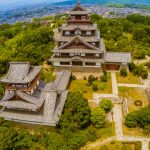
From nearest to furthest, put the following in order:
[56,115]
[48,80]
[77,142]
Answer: [77,142], [56,115], [48,80]

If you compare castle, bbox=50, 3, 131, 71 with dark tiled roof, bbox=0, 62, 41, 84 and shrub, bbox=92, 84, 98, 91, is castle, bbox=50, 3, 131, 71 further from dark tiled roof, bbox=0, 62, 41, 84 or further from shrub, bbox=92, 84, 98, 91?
dark tiled roof, bbox=0, 62, 41, 84

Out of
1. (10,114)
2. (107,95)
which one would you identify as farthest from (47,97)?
(107,95)

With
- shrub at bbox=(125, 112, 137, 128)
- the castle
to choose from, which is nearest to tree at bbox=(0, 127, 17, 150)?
shrub at bbox=(125, 112, 137, 128)

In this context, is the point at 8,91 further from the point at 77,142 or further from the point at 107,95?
the point at 107,95

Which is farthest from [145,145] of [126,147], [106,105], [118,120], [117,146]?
[106,105]

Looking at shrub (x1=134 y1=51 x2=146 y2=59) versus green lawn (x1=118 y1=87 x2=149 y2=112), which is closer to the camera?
green lawn (x1=118 y1=87 x2=149 y2=112)
